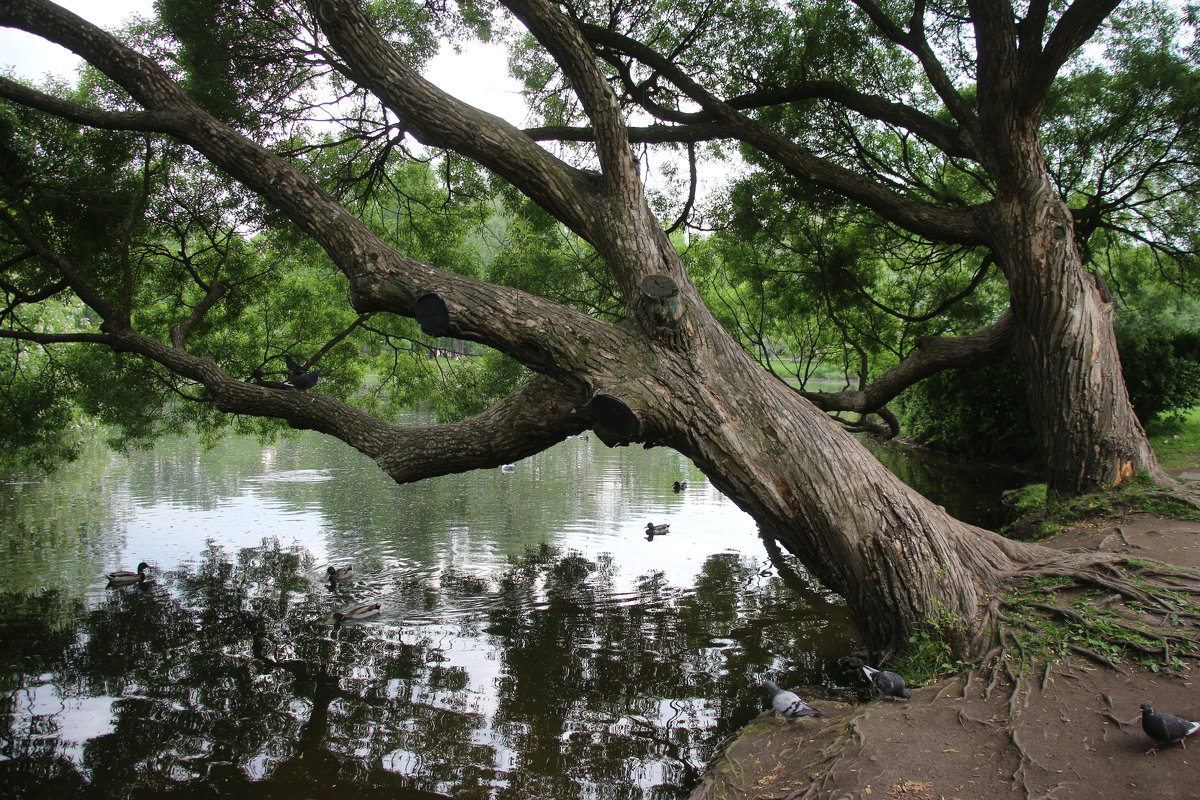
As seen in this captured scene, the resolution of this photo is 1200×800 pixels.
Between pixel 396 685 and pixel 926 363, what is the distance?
6382mm

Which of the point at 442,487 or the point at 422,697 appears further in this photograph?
the point at 442,487

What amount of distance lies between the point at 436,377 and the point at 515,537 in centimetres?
372

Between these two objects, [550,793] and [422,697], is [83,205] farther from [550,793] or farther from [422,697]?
[550,793]

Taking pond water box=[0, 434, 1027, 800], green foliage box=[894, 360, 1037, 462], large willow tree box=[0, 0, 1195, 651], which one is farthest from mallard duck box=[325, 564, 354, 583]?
green foliage box=[894, 360, 1037, 462]

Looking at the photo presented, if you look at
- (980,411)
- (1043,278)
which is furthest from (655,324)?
(980,411)

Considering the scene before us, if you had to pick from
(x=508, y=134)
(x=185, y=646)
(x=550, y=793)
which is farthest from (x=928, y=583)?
(x=185, y=646)

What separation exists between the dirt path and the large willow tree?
682mm

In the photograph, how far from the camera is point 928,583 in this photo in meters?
4.80

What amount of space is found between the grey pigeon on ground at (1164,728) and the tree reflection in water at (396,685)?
2545 mm

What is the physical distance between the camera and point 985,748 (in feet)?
12.2

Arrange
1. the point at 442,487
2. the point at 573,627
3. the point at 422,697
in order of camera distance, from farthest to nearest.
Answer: the point at 442,487 → the point at 573,627 → the point at 422,697

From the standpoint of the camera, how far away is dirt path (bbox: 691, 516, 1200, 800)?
334 cm

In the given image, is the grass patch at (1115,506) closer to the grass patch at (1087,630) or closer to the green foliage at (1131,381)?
the grass patch at (1087,630)

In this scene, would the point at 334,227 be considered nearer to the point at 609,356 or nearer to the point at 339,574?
the point at 609,356
